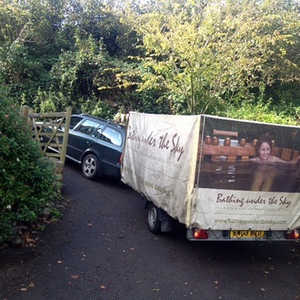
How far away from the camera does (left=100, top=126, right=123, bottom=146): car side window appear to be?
9.27m

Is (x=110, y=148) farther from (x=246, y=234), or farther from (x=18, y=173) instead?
(x=246, y=234)

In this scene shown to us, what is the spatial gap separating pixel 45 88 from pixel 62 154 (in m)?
10.3

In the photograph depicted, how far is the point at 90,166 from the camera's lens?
31.3ft

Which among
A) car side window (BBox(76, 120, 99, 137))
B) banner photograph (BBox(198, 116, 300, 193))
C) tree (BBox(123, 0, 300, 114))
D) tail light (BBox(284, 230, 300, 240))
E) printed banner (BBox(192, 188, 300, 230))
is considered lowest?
tail light (BBox(284, 230, 300, 240))

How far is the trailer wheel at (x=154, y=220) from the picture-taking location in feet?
20.0

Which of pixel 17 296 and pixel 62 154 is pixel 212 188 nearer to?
pixel 17 296

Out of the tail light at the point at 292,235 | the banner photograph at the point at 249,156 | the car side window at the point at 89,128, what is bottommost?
the tail light at the point at 292,235

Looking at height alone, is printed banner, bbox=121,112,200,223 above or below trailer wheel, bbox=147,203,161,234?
above

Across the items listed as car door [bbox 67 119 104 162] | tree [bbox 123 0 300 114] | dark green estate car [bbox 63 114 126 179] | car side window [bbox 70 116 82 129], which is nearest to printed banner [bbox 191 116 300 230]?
dark green estate car [bbox 63 114 126 179]

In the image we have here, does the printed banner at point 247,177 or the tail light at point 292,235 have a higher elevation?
the printed banner at point 247,177

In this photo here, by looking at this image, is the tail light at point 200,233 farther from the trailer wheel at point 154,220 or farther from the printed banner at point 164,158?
the trailer wheel at point 154,220

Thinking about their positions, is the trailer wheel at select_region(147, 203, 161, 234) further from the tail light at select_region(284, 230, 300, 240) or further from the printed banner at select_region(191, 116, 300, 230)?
the tail light at select_region(284, 230, 300, 240)

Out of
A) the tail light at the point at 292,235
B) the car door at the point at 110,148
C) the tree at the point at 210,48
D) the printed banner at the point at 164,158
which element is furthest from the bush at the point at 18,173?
the tree at the point at 210,48

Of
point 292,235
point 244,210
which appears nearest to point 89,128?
point 244,210
